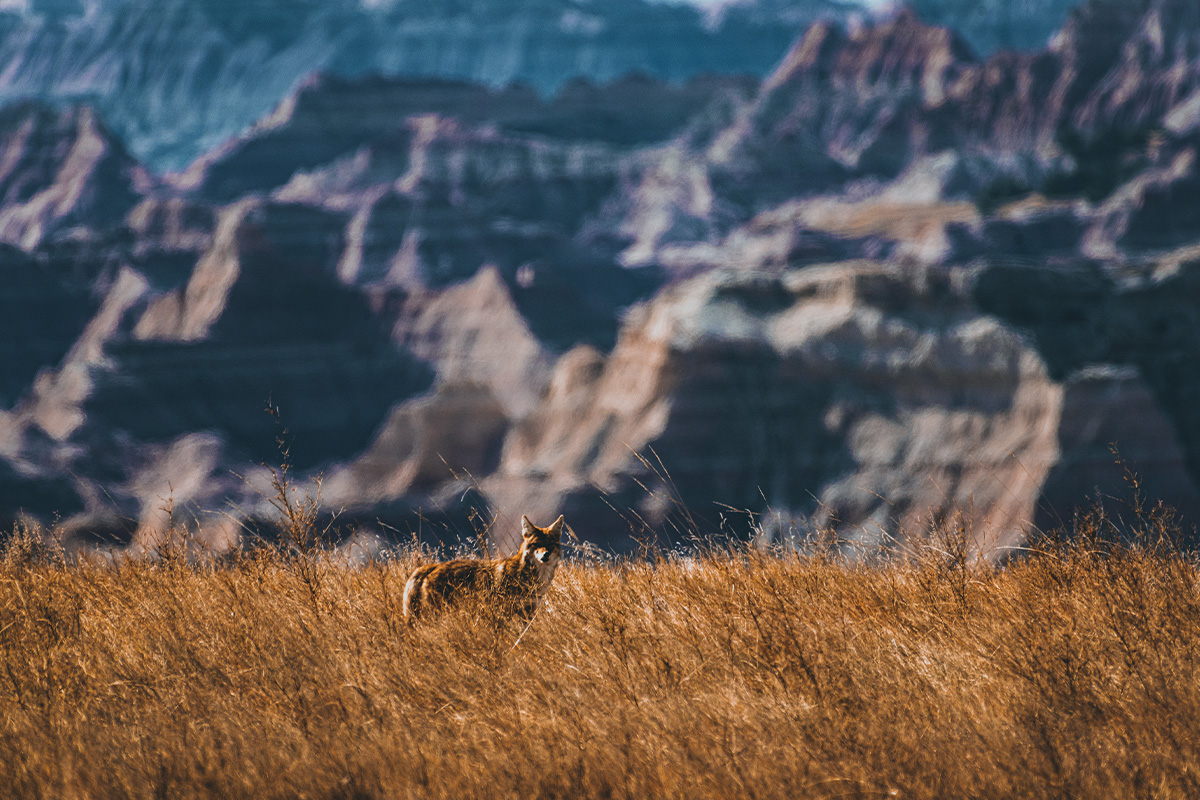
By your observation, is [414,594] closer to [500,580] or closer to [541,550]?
[500,580]

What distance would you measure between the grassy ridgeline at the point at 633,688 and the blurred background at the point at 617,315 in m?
0.51

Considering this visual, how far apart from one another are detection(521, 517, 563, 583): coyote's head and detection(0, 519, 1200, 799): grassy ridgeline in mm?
166

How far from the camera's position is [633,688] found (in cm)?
382

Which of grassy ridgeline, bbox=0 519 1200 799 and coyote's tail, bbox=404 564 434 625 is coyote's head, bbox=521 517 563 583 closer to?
grassy ridgeline, bbox=0 519 1200 799

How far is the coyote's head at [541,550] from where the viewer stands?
→ 452 cm

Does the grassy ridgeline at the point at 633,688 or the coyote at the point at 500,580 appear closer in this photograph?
the grassy ridgeline at the point at 633,688

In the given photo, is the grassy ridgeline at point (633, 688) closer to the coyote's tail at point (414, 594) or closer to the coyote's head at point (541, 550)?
the coyote's tail at point (414, 594)

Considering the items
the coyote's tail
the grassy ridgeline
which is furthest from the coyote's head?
the coyote's tail

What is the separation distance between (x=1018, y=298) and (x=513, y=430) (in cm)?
2632

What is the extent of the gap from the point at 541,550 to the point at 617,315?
386ft

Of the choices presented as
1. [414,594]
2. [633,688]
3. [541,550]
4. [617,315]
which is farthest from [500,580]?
[617,315]

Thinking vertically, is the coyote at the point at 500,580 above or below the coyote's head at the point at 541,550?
below

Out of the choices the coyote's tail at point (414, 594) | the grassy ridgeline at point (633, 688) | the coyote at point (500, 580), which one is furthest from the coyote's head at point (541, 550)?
the coyote's tail at point (414, 594)

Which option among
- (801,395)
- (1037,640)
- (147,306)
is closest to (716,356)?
(801,395)
